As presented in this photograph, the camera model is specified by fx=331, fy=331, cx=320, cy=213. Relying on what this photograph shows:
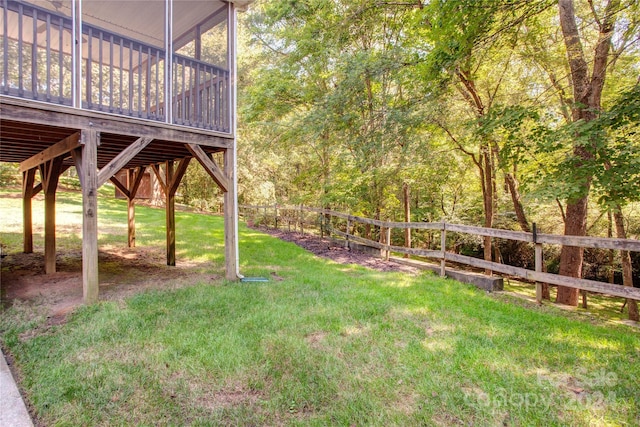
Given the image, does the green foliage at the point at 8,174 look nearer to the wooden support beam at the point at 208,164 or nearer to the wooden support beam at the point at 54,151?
the wooden support beam at the point at 54,151

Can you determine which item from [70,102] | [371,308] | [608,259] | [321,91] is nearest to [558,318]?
[371,308]

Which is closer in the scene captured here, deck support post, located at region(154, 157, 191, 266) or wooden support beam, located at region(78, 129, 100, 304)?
wooden support beam, located at region(78, 129, 100, 304)

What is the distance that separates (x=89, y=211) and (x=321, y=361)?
366 cm

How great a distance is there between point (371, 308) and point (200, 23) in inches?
236

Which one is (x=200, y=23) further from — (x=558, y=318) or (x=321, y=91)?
(x=558, y=318)

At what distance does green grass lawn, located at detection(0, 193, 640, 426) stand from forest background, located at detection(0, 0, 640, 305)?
213cm

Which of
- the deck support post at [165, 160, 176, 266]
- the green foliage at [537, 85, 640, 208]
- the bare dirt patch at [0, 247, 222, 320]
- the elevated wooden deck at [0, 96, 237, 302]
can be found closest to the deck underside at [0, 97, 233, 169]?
the elevated wooden deck at [0, 96, 237, 302]

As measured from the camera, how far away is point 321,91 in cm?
1067

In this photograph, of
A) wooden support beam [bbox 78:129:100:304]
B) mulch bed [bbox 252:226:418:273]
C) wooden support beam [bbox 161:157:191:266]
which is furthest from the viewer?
mulch bed [bbox 252:226:418:273]

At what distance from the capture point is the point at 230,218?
5.92 metres

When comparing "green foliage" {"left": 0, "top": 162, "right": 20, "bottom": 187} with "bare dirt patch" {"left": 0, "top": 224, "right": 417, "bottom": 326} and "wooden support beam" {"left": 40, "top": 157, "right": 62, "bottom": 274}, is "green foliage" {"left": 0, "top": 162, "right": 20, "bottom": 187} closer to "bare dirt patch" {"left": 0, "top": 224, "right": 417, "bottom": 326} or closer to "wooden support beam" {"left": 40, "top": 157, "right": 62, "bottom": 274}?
"bare dirt patch" {"left": 0, "top": 224, "right": 417, "bottom": 326}

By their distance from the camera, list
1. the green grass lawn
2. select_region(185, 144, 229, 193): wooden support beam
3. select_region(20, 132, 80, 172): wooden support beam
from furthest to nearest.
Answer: select_region(185, 144, 229, 193): wooden support beam < select_region(20, 132, 80, 172): wooden support beam < the green grass lawn

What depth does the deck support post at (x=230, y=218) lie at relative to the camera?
591 cm

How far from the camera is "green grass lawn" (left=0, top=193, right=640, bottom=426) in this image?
240 cm
